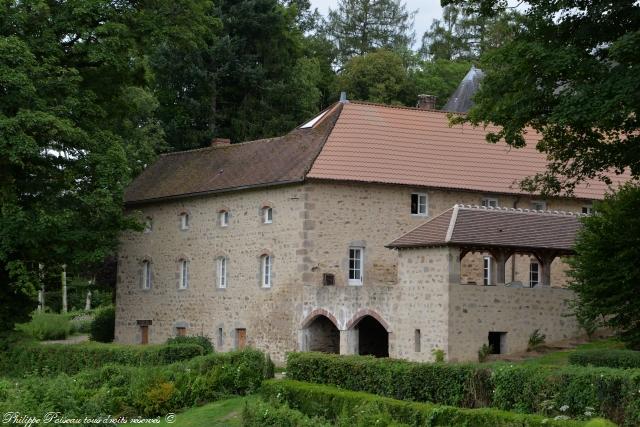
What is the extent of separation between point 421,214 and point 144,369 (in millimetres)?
14419

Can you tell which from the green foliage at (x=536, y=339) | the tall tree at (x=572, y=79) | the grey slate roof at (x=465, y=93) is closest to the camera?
the tall tree at (x=572, y=79)

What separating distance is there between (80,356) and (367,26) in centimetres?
4757

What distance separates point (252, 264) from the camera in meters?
41.0

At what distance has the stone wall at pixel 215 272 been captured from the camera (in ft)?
129

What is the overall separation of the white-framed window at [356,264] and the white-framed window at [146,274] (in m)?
10.3

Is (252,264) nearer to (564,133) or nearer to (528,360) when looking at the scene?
(528,360)

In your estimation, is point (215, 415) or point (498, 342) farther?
point (498, 342)

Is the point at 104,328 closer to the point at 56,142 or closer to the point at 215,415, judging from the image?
the point at 56,142

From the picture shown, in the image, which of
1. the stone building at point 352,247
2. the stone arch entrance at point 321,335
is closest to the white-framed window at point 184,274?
the stone building at point 352,247

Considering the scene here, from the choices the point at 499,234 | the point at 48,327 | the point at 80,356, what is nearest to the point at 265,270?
the point at 80,356

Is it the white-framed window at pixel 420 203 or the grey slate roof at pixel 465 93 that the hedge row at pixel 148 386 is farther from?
the grey slate roof at pixel 465 93

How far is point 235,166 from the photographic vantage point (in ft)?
143

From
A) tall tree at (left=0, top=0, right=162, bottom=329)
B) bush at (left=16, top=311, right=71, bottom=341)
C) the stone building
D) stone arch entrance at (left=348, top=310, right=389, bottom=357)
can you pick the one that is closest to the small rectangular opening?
the stone building

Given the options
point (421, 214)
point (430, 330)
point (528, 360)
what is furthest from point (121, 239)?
point (528, 360)
